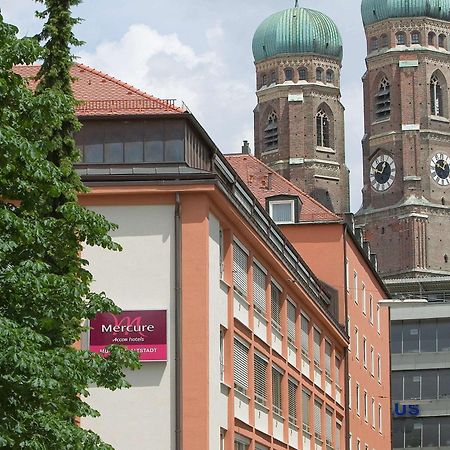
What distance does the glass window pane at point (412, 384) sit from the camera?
102 metres

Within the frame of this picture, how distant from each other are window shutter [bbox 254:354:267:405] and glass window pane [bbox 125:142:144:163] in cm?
794

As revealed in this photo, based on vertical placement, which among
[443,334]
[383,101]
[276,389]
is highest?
[383,101]

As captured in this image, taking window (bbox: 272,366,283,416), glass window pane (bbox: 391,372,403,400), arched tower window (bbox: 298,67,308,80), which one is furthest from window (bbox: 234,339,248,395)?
arched tower window (bbox: 298,67,308,80)

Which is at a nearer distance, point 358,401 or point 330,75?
point 358,401

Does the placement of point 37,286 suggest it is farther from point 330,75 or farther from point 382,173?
point 330,75

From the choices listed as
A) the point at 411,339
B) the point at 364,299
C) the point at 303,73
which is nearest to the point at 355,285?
the point at 364,299

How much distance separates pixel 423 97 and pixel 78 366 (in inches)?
6252

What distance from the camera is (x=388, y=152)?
179m

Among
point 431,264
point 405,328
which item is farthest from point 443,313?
point 431,264

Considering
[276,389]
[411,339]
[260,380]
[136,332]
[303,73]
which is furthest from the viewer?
[303,73]

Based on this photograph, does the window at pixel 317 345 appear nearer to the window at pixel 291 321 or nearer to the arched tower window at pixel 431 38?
the window at pixel 291 321

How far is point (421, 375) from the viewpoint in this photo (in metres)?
102

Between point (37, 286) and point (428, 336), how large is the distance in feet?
263

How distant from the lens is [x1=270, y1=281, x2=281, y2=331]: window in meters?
48.6
